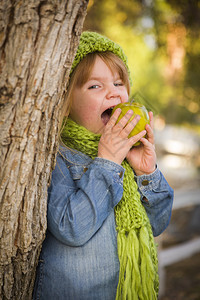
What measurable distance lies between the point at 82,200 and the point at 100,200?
0.07 metres

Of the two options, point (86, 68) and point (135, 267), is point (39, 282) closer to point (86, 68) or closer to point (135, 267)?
point (135, 267)

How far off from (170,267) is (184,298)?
1.94ft

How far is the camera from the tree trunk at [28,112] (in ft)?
2.48

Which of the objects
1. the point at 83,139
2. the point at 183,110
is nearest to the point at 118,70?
the point at 83,139

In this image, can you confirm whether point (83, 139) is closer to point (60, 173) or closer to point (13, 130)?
point (60, 173)

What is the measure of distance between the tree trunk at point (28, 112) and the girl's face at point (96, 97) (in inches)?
14.1

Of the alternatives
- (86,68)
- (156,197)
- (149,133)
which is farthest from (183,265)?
(86,68)

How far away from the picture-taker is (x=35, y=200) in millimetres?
917

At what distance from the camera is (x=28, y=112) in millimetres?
808

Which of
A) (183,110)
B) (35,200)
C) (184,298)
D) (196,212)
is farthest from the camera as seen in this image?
(183,110)

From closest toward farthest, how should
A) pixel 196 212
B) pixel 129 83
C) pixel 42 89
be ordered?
1. pixel 42 89
2. pixel 129 83
3. pixel 196 212

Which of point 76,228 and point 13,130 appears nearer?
point 13,130

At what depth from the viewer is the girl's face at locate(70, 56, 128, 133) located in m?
1.23

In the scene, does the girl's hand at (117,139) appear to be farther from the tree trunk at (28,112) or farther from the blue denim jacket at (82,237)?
the tree trunk at (28,112)
